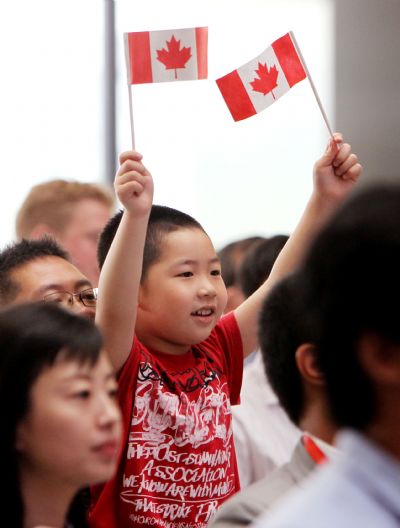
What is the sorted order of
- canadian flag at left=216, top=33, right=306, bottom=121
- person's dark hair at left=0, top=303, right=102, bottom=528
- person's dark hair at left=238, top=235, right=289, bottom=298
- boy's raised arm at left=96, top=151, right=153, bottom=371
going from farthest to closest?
1. person's dark hair at left=238, top=235, right=289, bottom=298
2. canadian flag at left=216, top=33, right=306, bottom=121
3. boy's raised arm at left=96, top=151, right=153, bottom=371
4. person's dark hair at left=0, top=303, right=102, bottom=528

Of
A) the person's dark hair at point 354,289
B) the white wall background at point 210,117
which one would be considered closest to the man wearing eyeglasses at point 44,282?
the person's dark hair at point 354,289

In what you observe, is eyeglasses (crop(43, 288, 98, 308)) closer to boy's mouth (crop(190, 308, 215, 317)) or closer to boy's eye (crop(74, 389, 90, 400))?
boy's mouth (crop(190, 308, 215, 317))

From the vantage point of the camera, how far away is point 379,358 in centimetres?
87

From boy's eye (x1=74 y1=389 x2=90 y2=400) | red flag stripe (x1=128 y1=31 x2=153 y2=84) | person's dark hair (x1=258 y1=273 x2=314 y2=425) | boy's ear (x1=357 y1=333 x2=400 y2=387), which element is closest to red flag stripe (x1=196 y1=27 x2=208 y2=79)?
red flag stripe (x1=128 y1=31 x2=153 y2=84)

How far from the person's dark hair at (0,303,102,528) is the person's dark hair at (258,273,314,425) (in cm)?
25

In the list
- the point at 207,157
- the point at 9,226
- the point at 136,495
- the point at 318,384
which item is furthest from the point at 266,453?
the point at 207,157

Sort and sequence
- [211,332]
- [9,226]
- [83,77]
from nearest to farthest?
1. [211,332]
2. [9,226]
3. [83,77]

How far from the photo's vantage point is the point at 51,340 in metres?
1.35

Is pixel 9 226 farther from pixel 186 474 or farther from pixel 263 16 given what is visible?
pixel 186 474

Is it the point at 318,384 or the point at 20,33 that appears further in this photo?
the point at 20,33

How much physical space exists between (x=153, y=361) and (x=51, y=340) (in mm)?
571

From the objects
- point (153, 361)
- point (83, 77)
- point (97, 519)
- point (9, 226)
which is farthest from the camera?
point (83, 77)

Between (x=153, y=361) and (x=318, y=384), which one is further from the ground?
(x=318, y=384)

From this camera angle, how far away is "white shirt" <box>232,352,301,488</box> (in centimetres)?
215
